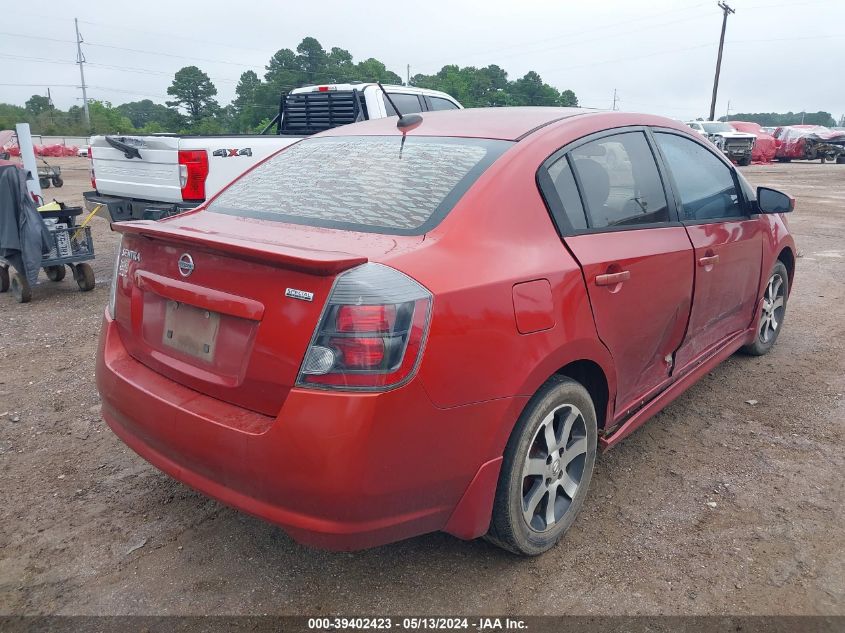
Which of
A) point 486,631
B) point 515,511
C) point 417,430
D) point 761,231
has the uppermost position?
point 761,231

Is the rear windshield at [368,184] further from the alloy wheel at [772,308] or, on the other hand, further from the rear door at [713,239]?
the alloy wheel at [772,308]

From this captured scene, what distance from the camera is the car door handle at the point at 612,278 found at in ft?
8.72

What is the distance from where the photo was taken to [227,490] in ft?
7.25

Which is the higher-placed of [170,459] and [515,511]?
[170,459]

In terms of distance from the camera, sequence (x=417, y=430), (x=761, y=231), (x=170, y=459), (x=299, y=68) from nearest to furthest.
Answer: (x=417, y=430) < (x=170, y=459) < (x=761, y=231) < (x=299, y=68)

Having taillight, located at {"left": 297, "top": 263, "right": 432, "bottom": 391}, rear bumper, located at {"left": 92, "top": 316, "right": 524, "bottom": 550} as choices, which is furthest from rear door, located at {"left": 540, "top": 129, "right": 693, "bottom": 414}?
taillight, located at {"left": 297, "top": 263, "right": 432, "bottom": 391}

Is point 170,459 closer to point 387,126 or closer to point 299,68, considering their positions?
point 387,126

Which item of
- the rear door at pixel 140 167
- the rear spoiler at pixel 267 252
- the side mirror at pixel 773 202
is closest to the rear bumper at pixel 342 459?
the rear spoiler at pixel 267 252

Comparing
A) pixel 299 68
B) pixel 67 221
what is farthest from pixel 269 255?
pixel 299 68

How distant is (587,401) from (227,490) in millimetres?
1440

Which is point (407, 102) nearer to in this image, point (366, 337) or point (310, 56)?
point (366, 337)

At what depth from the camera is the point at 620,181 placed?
3.06 metres

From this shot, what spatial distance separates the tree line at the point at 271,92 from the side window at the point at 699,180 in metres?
56.0

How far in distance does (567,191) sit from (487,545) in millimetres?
1497
